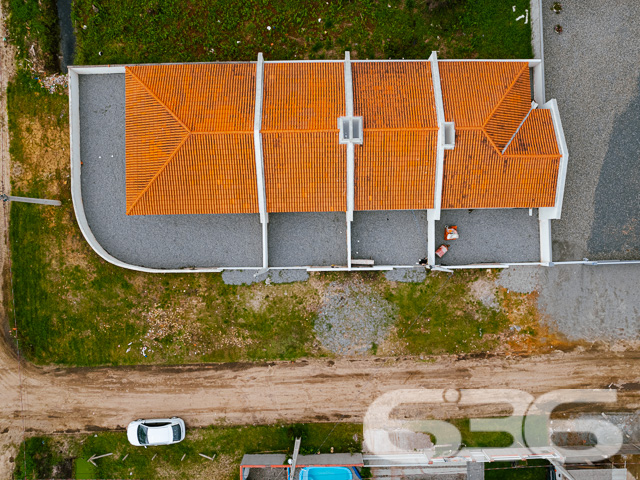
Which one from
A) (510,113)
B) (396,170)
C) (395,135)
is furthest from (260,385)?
(510,113)

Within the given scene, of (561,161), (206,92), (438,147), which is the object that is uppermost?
(206,92)

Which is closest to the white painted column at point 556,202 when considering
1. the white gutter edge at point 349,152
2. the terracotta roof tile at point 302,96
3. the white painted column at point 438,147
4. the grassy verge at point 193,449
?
the white painted column at point 438,147

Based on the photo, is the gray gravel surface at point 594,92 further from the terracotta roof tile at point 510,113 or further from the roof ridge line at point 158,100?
the roof ridge line at point 158,100

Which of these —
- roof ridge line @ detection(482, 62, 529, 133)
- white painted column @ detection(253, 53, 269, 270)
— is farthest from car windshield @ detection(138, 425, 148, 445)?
roof ridge line @ detection(482, 62, 529, 133)

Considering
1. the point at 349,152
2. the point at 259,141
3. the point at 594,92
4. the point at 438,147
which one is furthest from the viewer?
the point at 594,92

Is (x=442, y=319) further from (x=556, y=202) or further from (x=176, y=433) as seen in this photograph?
(x=176, y=433)

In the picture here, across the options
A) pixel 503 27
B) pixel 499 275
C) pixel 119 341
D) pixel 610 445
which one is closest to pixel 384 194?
pixel 499 275

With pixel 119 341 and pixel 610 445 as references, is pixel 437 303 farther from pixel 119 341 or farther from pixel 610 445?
pixel 119 341
